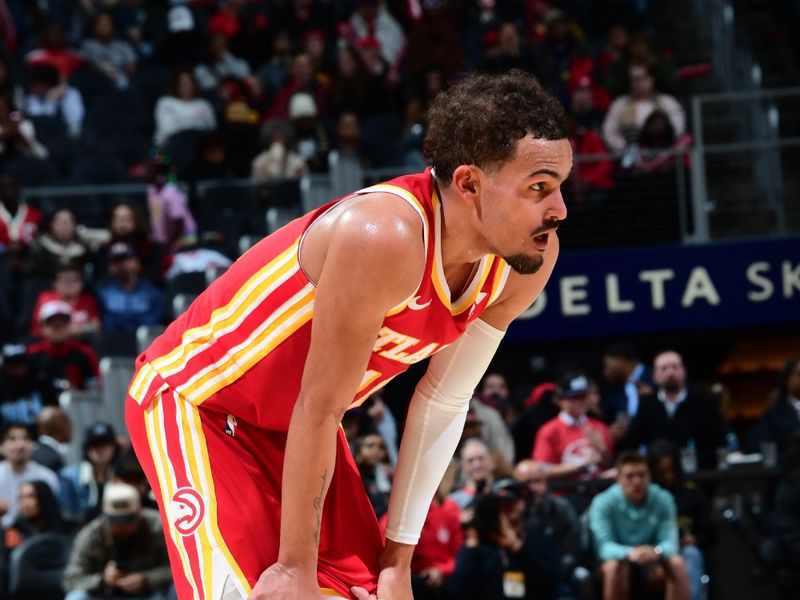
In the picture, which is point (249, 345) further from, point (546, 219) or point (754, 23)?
point (754, 23)

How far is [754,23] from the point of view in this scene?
610 inches

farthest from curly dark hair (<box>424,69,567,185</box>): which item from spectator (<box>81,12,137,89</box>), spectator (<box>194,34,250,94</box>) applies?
spectator (<box>81,12,137,89</box>)

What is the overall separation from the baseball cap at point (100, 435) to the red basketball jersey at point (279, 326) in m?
5.93

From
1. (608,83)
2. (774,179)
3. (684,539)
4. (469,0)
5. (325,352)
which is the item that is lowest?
(684,539)

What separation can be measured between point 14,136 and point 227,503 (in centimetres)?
1007

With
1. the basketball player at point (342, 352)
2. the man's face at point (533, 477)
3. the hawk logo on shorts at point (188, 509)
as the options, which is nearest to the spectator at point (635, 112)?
the man's face at point (533, 477)

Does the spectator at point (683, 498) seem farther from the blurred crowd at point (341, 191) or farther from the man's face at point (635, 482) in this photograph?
the man's face at point (635, 482)

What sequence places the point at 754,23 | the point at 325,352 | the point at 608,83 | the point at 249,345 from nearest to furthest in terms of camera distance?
→ the point at 325,352 → the point at 249,345 → the point at 608,83 → the point at 754,23

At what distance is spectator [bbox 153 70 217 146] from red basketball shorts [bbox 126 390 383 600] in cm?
997

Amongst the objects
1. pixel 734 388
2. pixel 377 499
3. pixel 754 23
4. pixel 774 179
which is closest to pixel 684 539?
pixel 377 499

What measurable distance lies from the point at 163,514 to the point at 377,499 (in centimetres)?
499

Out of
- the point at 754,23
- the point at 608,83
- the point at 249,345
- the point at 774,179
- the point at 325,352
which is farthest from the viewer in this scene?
the point at 754,23

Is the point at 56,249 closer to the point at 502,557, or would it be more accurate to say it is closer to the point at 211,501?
the point at 502,557

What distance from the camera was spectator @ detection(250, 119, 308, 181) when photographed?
1267 centimetres
